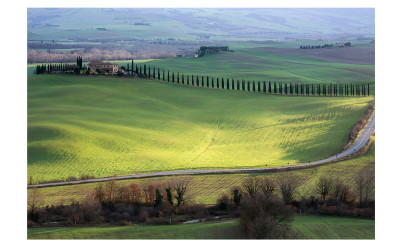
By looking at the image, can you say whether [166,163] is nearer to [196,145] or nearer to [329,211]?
[196,145]

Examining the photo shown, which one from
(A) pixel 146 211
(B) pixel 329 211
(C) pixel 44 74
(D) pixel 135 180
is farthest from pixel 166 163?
(C) pixel 44 74

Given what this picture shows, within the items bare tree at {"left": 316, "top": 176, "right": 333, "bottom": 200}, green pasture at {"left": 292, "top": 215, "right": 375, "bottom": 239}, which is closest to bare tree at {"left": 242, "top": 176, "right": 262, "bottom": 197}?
bare tree at {"left": 316, "top": 176, "right": 333, "bottom": 200}

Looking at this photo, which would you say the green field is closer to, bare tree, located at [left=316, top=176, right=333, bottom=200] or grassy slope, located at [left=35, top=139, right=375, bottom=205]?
bare tree, located at [left=316, top=176, right=333, bottom=200]

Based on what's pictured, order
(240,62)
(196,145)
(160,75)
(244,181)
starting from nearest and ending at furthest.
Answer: (244,181), (196,145), (160,75), (240,62)

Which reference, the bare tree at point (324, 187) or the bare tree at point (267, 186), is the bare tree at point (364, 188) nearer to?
the bare tree at point (324, 187)

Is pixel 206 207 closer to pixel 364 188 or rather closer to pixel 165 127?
pixel 364 188
